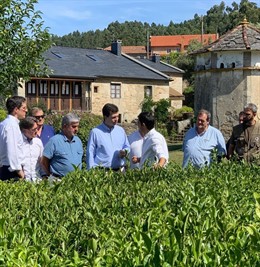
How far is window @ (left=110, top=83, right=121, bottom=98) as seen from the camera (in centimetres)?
5706

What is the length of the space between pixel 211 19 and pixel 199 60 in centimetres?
13467

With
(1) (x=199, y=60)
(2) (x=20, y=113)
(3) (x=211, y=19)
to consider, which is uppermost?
(3) (x=211, y=19)

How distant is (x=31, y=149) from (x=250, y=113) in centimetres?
333

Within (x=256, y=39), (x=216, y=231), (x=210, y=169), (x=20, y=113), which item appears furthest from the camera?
(x=256, y=39)

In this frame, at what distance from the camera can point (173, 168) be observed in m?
7.77

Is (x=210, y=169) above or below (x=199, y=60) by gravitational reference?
below

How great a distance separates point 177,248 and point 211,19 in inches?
6136

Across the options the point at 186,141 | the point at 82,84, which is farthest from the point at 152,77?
the point at 186,141

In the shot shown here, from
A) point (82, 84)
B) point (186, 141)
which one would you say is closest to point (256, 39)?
point (186, 141)

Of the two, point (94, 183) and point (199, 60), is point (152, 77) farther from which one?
point (94, 183)

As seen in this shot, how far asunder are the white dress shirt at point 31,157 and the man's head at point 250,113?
315cm

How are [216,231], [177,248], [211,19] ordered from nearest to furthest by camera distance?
[177,248]
[216,231]
[211,19]

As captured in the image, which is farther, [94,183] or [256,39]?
[256,39]

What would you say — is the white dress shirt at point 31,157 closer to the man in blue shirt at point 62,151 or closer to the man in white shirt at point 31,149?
the man in white shirt at point 31,149
